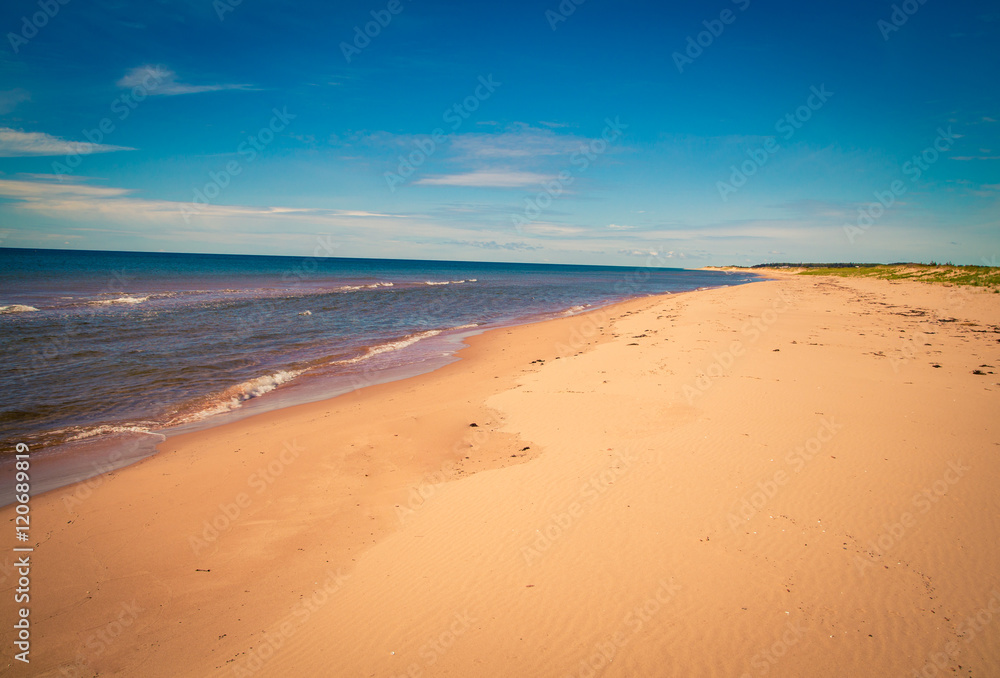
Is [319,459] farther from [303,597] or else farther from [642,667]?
[642,667]

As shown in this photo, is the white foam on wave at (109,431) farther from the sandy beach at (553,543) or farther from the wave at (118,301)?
the wave at (118,301)

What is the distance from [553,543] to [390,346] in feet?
46.7

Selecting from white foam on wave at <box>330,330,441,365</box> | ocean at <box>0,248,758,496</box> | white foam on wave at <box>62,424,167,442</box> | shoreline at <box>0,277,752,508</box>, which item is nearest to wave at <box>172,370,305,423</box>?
ocean at <box>0,248,758,496</box>

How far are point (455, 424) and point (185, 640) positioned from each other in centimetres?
519

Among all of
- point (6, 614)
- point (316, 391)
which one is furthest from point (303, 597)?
point (316, 391)

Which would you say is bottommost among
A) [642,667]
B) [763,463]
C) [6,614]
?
[6,614]

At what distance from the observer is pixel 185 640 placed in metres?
3.85

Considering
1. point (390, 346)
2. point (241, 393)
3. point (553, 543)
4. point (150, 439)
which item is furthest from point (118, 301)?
point (553, 543)

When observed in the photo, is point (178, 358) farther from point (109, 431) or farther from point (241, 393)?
point (109, 431)

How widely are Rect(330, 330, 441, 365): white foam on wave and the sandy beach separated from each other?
18.9 ft

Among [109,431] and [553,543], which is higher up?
[553,543]

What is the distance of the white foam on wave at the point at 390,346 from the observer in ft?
49.8

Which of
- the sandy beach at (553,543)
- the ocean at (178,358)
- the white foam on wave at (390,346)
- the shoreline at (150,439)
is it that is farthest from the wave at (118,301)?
the sandy beach at (553,543)

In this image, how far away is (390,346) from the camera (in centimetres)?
1791
